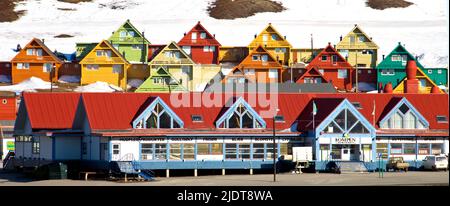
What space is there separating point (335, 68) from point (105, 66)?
21.2 metres

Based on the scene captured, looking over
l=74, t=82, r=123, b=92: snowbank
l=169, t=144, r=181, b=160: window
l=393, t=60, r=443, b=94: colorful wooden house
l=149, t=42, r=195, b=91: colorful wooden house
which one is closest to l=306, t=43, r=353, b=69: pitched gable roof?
l=393, t=60, r=443, b=94: colorful wooden house

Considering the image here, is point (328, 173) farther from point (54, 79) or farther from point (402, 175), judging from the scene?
point (54, 79)

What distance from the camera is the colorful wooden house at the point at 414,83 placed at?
103500mm

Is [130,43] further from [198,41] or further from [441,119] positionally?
[441,119]

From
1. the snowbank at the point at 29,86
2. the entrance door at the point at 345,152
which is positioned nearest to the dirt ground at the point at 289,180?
the entrance door at the point at 345,152

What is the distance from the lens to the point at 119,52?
136 metres

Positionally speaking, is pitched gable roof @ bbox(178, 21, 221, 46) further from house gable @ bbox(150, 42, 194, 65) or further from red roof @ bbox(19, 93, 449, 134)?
red roof @ bbox(19, 93, 449, 134)

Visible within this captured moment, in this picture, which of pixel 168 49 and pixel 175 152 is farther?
pixel 168 49

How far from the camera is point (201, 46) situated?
13775 centimetres

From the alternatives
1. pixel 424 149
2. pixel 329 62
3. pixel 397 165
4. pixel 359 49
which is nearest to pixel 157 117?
pixel 397 165

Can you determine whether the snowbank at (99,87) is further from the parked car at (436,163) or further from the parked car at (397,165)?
the parked car at (436,163)

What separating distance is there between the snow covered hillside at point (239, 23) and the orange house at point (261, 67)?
2589cm
